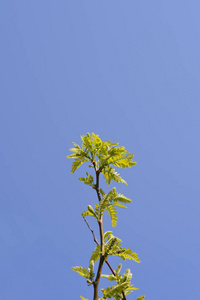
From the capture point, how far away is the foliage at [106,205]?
4.30 m

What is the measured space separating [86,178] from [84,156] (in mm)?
600

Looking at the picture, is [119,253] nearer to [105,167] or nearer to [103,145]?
[105,167]


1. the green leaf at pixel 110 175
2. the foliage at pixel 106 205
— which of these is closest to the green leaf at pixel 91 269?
the foliage at pixel 106 205

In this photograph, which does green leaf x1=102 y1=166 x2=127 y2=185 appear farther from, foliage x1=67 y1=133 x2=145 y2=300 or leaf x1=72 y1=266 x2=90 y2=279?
leaf x1=72 y1=266 x2=90 y2=279

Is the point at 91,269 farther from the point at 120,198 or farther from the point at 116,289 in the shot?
the point at 120,198

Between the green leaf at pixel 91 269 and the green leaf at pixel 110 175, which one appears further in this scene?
the green leaf at pixel 110 175

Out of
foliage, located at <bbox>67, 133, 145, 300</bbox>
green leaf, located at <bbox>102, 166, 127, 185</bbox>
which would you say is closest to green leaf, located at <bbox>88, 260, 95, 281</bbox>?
foliage, located at <bbox>67, 133, 145, 300</bbox>

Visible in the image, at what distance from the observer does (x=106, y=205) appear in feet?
15.8

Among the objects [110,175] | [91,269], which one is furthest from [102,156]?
[91,269]

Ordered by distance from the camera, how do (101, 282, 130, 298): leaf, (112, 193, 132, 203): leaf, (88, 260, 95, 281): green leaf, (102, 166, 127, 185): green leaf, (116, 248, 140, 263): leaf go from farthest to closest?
1. (102, 166, 127, 185): green leaf
2. (112, 193, 132, 203): leaf
3. (116, 248, 140, 263): leaf
4. (88, 260, 95, 281): green leaf
5. (101, 282, 130, 298): leaf

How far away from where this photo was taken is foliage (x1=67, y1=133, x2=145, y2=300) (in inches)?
169

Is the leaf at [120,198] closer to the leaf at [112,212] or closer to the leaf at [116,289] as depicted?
the leaf at [112,212]

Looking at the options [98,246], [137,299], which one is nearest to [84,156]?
[98,246]

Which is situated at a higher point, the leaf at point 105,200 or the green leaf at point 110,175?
the green leaf at point 110,175
